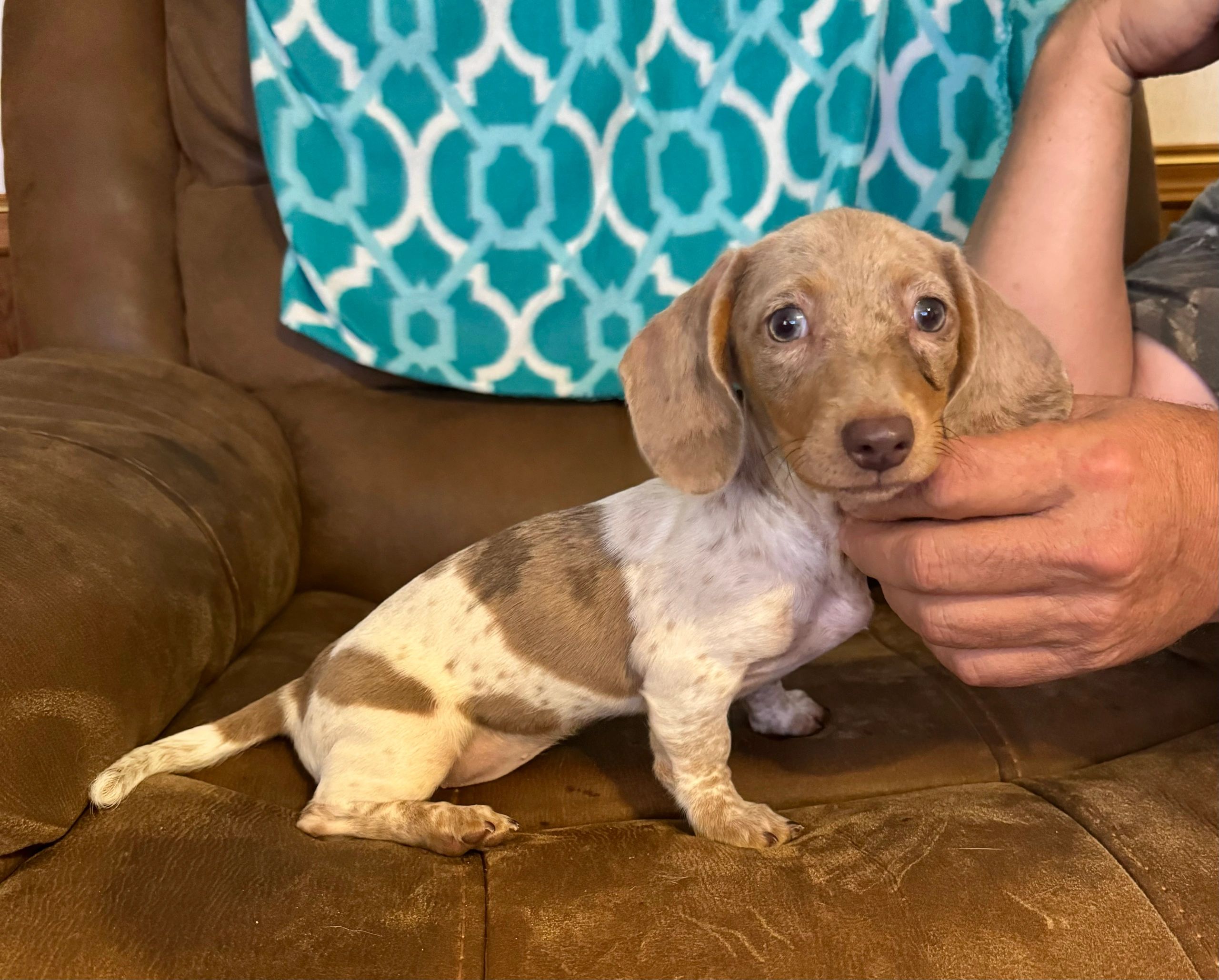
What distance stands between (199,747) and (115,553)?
0.32 meters

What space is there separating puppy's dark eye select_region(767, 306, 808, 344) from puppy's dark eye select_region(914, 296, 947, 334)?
5.6 inches

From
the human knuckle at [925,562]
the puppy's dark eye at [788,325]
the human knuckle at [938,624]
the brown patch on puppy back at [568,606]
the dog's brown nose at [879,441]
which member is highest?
the puppy's dark eye at [788,325]

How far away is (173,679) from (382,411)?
0.83 meters

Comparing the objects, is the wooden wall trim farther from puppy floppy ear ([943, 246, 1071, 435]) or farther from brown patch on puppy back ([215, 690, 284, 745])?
brown patch on puppy back ([215, 690, 284, 745])

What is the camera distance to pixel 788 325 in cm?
110

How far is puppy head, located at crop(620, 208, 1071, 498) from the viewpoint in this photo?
3.35ft

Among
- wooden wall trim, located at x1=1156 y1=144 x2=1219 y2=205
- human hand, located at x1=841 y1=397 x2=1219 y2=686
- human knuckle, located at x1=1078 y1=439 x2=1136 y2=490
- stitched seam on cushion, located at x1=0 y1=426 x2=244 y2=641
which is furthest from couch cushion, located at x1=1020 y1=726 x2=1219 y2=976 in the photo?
wooden wall trim, located at x1=1156 y1=144 x2=1219 y2=205

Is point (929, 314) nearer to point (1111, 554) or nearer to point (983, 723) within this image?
point (1111, 554)

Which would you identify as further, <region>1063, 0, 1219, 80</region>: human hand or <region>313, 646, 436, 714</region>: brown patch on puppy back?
<region>1063, 0, 1219, 80</region>: human hand

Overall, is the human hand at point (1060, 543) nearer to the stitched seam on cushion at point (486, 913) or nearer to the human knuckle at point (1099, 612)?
the human knuckle at point (1099, 612)

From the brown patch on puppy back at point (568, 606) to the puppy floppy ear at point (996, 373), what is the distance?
0.56m

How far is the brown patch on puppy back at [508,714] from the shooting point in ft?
4.40

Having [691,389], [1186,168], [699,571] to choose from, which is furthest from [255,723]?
[1186,168]

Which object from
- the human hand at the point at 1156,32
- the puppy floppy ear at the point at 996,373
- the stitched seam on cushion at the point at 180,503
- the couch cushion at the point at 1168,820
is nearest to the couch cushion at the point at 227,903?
the stitched seam on cushion at the point at 180,503
